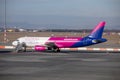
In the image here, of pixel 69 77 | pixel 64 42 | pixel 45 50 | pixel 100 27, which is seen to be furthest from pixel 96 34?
pixel 69 77

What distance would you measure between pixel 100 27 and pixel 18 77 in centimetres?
3372

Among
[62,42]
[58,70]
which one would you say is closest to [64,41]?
[62,42]

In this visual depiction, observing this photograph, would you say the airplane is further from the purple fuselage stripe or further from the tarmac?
the tarmac

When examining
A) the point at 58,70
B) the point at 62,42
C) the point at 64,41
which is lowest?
the point at 58,70

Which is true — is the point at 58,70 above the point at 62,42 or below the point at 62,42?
below

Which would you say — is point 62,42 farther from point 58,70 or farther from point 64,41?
point 58,70

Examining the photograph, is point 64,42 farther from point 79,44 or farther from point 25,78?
point 25,78

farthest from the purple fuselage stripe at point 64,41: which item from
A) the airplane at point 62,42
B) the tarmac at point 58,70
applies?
the tarmac at point 58,70

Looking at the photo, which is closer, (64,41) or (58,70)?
(58,70)

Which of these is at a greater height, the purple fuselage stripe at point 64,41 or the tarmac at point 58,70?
the purple fuselage stripe at point 64,41

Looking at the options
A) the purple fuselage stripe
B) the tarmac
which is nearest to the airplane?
the purple fuselage stripe

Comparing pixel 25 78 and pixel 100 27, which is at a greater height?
pixel 100 27

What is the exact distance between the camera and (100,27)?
4988 centimetres

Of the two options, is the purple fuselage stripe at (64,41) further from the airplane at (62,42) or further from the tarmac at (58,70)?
the tarmac at (58,70)
